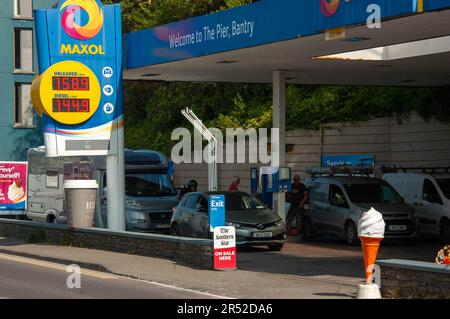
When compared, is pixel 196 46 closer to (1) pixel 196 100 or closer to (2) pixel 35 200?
(2) pixel 35 200

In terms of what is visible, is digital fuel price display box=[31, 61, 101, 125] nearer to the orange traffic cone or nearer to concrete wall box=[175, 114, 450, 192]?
the orange traffic cone

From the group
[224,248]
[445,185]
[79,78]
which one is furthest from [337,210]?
[79,78]

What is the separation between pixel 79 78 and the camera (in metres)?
25.2

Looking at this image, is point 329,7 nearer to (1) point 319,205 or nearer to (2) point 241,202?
(2) point 241,202

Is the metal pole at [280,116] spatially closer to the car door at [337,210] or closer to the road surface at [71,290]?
the car door at [337,210]

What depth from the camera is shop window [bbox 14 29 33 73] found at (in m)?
60.0

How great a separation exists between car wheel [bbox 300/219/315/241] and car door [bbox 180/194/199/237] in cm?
397

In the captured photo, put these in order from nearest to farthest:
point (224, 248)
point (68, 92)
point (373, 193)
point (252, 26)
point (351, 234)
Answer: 1. point (224, 248)
2. point (252, 26)
3. point (68, 92)
4. point (351, 234)
5. point (373, 193)

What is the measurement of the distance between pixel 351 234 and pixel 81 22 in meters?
8.90

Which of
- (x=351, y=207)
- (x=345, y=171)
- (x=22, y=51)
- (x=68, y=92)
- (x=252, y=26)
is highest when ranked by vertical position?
(x=22, y=51)

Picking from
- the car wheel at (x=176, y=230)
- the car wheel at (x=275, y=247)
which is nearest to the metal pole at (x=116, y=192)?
the car wheel at (x=176, y=230)

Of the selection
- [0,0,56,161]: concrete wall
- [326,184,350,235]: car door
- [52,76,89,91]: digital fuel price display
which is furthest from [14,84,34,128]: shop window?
[326,184,350,235]: car door

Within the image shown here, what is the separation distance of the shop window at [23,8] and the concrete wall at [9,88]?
359 millimetres
